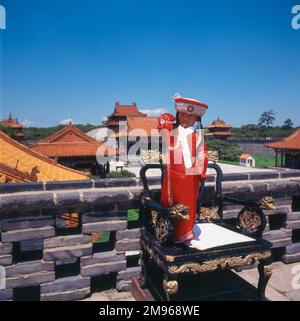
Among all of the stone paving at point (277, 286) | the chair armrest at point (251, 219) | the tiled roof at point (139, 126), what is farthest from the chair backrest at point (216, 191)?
the tiled roof at point (139, 126)

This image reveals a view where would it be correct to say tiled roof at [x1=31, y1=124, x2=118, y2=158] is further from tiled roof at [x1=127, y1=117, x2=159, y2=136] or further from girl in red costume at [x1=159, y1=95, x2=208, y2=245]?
girl in red costume at [x1=159, y1=95, x2=208, y2=245]

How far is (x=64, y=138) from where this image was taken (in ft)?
77.8

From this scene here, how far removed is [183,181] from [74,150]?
20040 mm

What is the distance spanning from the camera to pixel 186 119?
9.46 feet

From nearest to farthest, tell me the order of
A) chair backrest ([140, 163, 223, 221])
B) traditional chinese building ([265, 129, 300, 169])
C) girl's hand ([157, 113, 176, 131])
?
girl's hand ([157, 113, 176, 131])
chair backrest ([140, 163, 223, 221])
traditional chinese building ([265, 129, 300, 169])

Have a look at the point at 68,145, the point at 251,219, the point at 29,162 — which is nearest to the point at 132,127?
the point at 68,145

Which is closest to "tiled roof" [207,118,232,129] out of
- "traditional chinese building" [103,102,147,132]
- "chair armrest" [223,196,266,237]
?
"traditional chinese building" [103,102,147,132]

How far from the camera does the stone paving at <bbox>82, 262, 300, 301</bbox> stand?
9.85 feet

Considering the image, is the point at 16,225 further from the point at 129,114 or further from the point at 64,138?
the point at 129,114

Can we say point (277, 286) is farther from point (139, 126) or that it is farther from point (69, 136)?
point (139, 126)

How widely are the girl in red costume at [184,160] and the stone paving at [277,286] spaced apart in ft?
3.15

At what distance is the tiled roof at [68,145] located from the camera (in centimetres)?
2148

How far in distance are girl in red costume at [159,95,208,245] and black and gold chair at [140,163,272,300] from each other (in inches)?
6.4

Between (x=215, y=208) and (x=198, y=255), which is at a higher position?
(x=215, y=208)
